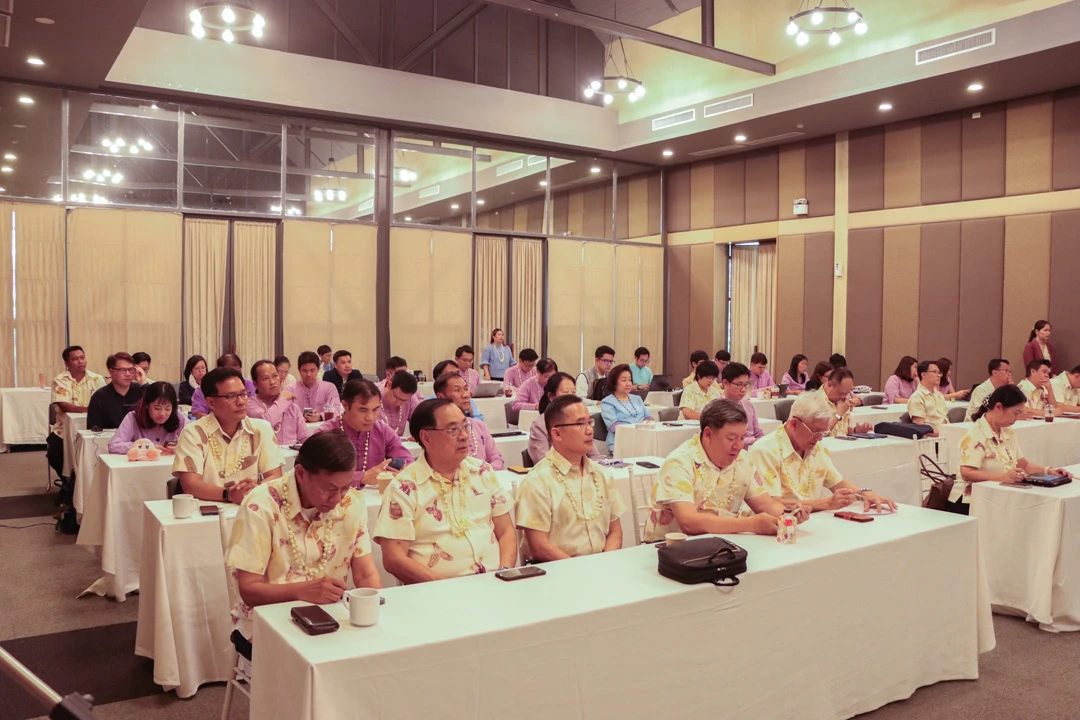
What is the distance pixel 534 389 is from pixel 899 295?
6.36 m

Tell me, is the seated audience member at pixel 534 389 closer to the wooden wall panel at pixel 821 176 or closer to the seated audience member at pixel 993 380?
the seated audience member at pixel 993 380

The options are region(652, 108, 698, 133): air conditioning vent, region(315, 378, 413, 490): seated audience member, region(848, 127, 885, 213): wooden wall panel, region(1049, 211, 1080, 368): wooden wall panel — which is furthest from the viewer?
region(652, 108, 698, 133): air conditioning vent

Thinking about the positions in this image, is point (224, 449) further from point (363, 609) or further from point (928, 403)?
point (928, 403)

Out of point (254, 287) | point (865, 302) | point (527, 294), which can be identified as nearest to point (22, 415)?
point (254, 287)

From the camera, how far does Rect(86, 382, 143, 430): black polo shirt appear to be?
6.16m

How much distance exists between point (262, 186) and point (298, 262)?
1.15 meters

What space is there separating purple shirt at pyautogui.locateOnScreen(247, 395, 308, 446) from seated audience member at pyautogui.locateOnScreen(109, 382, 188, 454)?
765 millimetres

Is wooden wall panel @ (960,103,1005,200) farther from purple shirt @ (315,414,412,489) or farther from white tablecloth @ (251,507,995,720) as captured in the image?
purple shirt @ (315,414,412,489)

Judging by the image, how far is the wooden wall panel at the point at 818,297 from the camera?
12586mm

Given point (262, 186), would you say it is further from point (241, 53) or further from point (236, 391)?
point (236, 391)

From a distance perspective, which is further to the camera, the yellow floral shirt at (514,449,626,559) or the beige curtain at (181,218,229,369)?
the beige curtain at (181,218,229,369)

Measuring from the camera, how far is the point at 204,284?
11109mm

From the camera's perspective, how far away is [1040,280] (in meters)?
10.3

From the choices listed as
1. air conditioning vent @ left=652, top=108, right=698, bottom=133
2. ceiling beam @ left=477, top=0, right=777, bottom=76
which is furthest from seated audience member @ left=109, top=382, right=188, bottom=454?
air conditioning vent @ left=652, top=108, right=698, bottom=133
